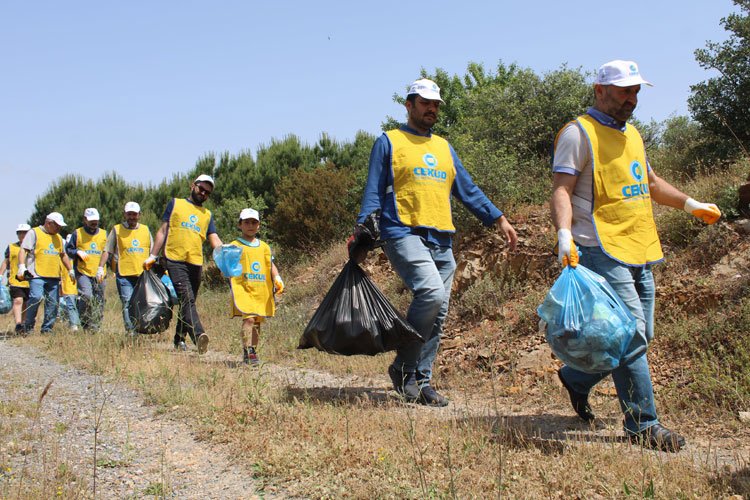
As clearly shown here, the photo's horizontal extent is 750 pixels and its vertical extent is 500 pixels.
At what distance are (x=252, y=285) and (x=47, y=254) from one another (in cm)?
512

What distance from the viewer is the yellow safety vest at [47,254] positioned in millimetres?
10914

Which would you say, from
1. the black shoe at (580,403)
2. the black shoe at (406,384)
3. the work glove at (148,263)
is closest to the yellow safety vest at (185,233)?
the work glove at (148,263)

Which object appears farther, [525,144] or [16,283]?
[16,283]

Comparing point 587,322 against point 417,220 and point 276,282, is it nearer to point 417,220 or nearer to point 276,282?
point 417,220

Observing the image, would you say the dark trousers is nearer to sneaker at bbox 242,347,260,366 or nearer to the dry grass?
sneaker at bbox 242,347,260,366

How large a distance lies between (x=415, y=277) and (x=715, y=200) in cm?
361

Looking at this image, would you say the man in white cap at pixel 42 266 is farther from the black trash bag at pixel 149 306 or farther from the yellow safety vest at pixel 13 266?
the black trash bag at pixel 149 306

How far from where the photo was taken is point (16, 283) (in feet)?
39.2

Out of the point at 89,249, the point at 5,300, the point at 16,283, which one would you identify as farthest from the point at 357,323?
the point at 5,300

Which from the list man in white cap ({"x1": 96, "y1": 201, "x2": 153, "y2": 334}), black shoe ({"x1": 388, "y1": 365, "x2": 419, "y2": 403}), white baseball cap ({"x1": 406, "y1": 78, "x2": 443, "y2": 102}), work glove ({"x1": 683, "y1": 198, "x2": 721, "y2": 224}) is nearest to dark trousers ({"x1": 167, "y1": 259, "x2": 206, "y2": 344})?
man in white cap ({"x1": 96, "y1": 201, "x2": 153, "y2": 334})

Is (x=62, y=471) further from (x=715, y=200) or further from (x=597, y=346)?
(x=715, y=200)

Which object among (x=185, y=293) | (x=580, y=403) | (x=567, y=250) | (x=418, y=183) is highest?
(x=418, y=183)

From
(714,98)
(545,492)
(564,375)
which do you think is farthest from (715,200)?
(545,492)

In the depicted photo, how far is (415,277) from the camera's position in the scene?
4770 millimetres
